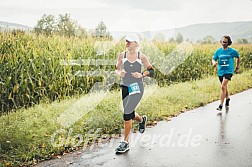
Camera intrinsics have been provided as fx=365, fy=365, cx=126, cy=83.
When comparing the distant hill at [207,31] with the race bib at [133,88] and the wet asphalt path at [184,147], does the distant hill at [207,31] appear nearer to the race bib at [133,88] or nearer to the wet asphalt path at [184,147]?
the wet asphalt path at [184,147]

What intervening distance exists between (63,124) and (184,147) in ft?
8.02

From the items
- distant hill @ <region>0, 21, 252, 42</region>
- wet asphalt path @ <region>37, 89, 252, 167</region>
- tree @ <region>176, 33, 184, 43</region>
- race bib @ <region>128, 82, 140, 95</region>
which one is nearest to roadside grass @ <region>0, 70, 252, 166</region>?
wet asphalt path @ <region>37, 89, 252, 167</region>

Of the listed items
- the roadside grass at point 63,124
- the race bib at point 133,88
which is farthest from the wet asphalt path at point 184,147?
the race bib at point 133,88

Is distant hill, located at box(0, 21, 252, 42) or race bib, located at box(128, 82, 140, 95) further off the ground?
distant hill, located at box(0, 21, 252, 42)

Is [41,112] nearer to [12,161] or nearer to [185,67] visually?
[12,161]

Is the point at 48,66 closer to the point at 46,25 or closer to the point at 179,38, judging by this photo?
the point at 46,25

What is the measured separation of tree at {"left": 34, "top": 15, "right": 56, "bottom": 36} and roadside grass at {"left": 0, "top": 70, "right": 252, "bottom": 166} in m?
2.85

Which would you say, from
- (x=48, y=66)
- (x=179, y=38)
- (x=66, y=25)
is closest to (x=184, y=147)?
(x=48, y=66)

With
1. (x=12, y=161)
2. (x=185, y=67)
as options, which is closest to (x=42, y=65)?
(x=12, y=161)

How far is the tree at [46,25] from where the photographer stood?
37.6ft

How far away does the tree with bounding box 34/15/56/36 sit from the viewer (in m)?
11.5

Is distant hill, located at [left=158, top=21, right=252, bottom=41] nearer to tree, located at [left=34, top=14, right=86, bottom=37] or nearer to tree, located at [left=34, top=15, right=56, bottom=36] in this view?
tree, located at [left=34, top=14, right=86, bottom=37]

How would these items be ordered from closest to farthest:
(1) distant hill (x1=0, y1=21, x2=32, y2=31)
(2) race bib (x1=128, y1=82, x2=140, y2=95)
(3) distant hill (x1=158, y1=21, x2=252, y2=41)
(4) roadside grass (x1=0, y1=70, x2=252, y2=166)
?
(4) roadside grass (x1=0, y1=70, x2=252, y2=166) → (2) race bib (x1=128, y1=82, x2=140, y2=95) → (1) distant hill (x1=0, y1=21, x2=32, y2=31) → (3) distant hill (x1=158, y1=21, x2=252, y2=41)

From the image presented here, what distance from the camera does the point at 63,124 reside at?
7105 mm
